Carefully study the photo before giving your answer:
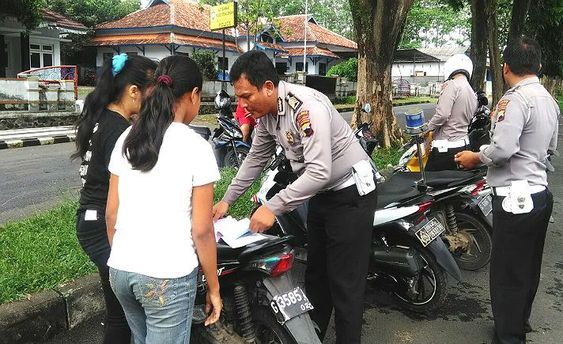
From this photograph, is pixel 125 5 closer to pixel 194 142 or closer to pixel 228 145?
pixel 228 145

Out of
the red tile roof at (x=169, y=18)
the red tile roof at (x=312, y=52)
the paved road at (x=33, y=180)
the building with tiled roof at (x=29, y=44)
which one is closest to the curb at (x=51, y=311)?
the paved road at (x=33, y=180)

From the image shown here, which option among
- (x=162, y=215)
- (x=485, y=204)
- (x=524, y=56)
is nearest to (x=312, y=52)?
(x=485, y=204)

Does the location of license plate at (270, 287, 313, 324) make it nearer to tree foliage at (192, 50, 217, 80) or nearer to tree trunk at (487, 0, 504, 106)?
tree trunk at (487, 0, 504, 106)

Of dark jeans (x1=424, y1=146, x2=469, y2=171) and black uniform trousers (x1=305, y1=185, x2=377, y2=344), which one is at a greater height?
dark jeans (x1=424, y1=146, x2=469, y2=171)

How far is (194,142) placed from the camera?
67.7 inches

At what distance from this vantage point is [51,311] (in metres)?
2.97

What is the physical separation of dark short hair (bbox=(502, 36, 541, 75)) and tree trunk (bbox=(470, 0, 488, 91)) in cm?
1105

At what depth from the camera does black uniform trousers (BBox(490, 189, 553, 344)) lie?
2.71 metres

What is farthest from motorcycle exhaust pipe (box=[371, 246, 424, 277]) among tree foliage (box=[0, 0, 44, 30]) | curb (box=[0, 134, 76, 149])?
tree foliage (box=[0, 0, 44, 30])

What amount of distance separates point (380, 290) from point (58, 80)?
43.3ft

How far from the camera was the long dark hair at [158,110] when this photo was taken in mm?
1682

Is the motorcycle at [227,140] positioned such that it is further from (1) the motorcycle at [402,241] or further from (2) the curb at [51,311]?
(2) the curb at [51,311]

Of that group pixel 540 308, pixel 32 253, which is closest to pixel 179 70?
pixel 32 253

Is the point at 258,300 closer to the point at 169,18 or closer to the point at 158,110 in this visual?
the point at 158,110
